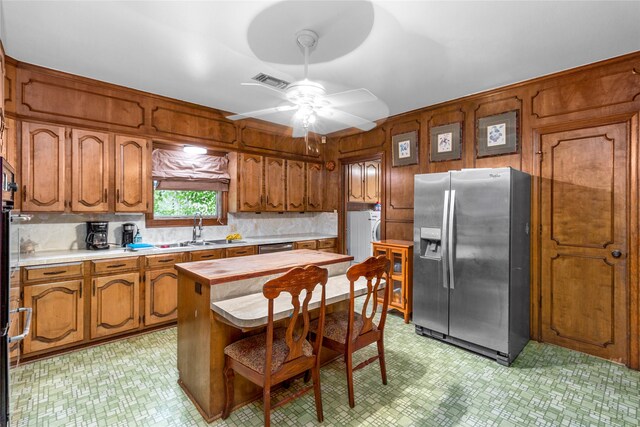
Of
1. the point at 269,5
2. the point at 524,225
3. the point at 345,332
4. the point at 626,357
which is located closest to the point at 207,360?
the point at 345,332

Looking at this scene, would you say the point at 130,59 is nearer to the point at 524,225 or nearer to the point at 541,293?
the point at 524,225

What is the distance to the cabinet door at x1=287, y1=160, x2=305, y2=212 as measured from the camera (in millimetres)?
5039

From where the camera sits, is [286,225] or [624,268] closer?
[624,268]

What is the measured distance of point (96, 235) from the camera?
Answer: 3250 mm

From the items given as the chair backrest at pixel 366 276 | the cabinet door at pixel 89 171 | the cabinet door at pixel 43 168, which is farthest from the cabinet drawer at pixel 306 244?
the cabinet door at pixel 43 168

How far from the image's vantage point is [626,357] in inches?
106

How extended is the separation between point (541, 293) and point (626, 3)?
2437 millimetres

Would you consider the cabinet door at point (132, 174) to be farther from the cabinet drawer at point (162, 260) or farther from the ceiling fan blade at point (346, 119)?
the ceiling fan blade at point (346, 119)

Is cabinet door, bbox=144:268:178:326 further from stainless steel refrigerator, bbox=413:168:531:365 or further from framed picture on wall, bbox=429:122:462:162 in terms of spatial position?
framed picture on wall, bbox=429:122:462:162

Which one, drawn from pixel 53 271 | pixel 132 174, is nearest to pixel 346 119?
pixel 132 174

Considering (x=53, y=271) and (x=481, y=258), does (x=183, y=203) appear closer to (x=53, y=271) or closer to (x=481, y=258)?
(x=53, y=271)

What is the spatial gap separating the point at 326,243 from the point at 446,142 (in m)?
2.38

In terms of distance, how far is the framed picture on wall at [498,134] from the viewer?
10.9 ft

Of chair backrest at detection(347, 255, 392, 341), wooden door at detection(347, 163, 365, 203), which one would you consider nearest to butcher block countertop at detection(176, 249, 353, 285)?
chair backrest at detection(347, 255, 392, 341)
